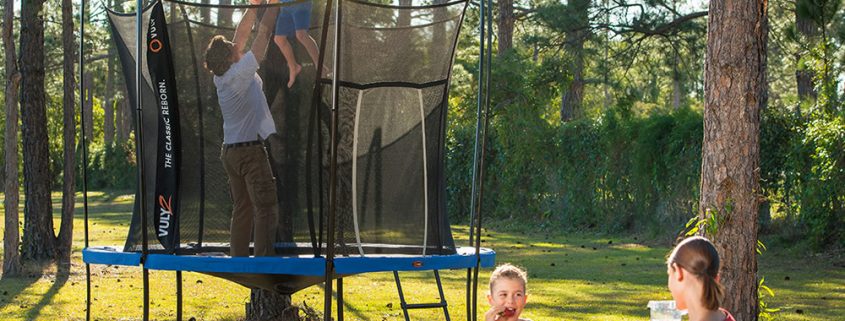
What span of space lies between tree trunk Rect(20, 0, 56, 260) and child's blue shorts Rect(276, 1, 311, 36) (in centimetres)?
611

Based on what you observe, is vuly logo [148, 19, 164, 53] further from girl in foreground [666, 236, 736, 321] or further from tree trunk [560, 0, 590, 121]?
tree trunk [560, 0, 590, 121]

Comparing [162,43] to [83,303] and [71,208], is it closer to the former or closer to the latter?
[83,303]

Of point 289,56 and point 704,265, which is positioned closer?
point 704,265

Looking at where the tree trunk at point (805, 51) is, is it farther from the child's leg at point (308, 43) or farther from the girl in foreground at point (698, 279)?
the girl in foreground at point (698, 279)

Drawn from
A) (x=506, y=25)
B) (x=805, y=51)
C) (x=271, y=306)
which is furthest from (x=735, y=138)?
(x=506, y=25)

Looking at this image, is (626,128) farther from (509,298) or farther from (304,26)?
(509,298)

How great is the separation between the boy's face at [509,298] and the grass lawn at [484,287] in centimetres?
466

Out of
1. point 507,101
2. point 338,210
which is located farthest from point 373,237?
point 507,101

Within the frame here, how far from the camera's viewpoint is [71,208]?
40.3 feet

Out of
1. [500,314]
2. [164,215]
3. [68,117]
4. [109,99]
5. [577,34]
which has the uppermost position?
[109,99]

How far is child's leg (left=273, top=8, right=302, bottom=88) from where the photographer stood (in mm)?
6945

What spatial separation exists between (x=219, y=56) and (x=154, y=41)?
42 cm

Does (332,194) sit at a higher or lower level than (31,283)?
higher

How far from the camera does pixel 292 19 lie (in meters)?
6.95
